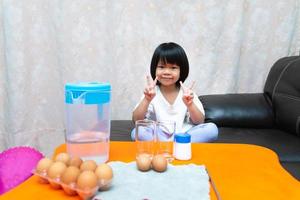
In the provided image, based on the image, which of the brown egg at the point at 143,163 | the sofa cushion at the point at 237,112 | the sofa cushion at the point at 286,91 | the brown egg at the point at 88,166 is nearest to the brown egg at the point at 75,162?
the brown egg at the point at 88,166

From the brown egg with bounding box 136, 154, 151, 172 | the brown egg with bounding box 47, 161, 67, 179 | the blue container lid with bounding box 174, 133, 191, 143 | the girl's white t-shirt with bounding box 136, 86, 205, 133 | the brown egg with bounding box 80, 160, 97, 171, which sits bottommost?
the girl's white t-shirt with bounding box 136, 86, 205, 133

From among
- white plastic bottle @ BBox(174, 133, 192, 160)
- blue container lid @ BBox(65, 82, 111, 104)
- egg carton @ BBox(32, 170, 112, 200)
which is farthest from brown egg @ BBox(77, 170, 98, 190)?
white plastic bottle @ BBox(174, 133, 192, 160)

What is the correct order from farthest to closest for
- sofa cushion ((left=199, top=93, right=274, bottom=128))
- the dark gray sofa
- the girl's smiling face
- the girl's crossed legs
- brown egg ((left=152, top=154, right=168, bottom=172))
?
sofa cushion ((left=199, top=93, right=274, bottom=128)), the dark gray sofa, the girl's smiling face, the girl's crossed legs, brown egg ((left=152, top=154, right=168, bottom=172))

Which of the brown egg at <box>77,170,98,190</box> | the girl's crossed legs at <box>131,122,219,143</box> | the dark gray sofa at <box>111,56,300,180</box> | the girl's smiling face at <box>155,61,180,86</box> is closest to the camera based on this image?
the brown egg at <box>77,170,98,190</box>

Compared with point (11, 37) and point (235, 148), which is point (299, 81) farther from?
point (11, 37)

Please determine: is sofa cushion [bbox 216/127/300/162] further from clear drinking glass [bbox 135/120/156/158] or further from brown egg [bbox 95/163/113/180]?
brown egg [bbox 95/163/113/180]

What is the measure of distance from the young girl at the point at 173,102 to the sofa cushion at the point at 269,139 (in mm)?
158

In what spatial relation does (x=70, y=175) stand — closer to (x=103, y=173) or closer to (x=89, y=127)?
(x=103, y=173)

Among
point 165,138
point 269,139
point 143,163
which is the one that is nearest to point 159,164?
point 143,163

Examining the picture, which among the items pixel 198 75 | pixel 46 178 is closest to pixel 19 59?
pixel 198 75

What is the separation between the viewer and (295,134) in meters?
1.62

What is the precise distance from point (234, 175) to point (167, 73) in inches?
28.9

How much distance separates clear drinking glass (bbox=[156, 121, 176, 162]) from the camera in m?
0.97

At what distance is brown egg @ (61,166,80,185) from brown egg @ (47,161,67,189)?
2 cm
